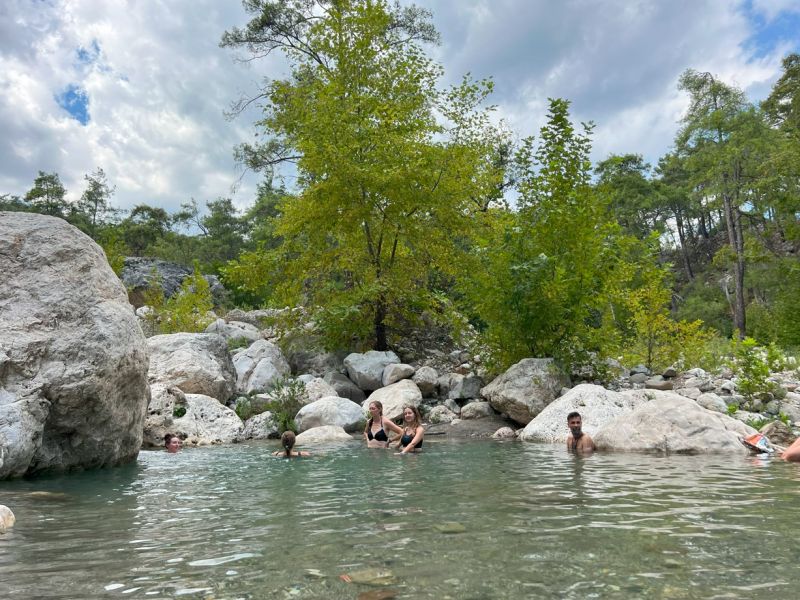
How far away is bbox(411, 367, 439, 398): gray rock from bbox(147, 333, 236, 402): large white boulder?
469 centimetres

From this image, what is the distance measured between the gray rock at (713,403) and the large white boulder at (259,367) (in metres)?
9.86

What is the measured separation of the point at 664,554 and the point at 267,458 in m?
7.13

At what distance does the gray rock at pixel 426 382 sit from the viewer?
15898 mm

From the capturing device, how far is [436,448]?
10.7 meters

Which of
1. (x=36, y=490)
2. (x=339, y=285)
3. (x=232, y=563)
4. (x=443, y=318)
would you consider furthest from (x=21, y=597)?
(x=339, y=285)

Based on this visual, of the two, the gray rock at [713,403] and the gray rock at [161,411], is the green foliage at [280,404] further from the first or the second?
the gray rock at [713,403]

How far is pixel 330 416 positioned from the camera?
44.2 ft

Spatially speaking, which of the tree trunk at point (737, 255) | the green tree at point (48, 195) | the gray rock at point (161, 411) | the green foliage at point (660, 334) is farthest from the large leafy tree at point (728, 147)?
the green tree at point (48, 195)

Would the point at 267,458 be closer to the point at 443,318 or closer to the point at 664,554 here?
the point at 664,554

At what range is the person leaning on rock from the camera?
372 inches

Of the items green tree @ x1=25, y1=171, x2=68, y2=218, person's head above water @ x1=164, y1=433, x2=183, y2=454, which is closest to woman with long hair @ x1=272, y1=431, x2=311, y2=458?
person's head above water @ x1=164, y1=433, x2=183, y2=454

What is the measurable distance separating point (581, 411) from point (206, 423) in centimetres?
743

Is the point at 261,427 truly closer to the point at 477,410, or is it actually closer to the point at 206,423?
the point at 206,423

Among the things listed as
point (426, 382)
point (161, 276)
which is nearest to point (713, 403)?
point (426, 382)
